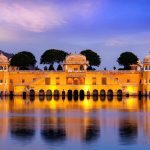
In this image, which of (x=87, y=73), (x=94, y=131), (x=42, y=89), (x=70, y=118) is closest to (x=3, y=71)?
(x=42, y=89)

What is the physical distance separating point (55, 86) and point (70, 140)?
5160 cm

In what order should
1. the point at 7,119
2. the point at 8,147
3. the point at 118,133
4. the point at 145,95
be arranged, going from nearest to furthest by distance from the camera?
1. the point at 8,147
2. the point at 118,133
3. the point at 7,119
4. the point at 145,95

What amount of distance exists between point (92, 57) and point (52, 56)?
559 cm

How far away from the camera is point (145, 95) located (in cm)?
7025

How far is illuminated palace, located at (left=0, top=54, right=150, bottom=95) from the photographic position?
7062 cm

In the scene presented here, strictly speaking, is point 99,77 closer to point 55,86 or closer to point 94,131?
point 55,86

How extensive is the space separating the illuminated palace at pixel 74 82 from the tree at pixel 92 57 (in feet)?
38.0

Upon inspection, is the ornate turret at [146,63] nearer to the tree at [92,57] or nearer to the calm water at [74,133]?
the tree at [92,57]

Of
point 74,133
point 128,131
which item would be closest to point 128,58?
point 128,131

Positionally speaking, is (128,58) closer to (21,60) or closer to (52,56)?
(52,56)

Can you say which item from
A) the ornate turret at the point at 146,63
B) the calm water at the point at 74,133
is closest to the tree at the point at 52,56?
the ornate turret at the point at 146,63

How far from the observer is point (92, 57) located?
83312 millimetres

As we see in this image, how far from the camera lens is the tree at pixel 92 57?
8325cm

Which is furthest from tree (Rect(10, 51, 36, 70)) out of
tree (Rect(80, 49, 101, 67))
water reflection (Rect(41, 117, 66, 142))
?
water reflection (Rect(41, 117, 66, 142))
